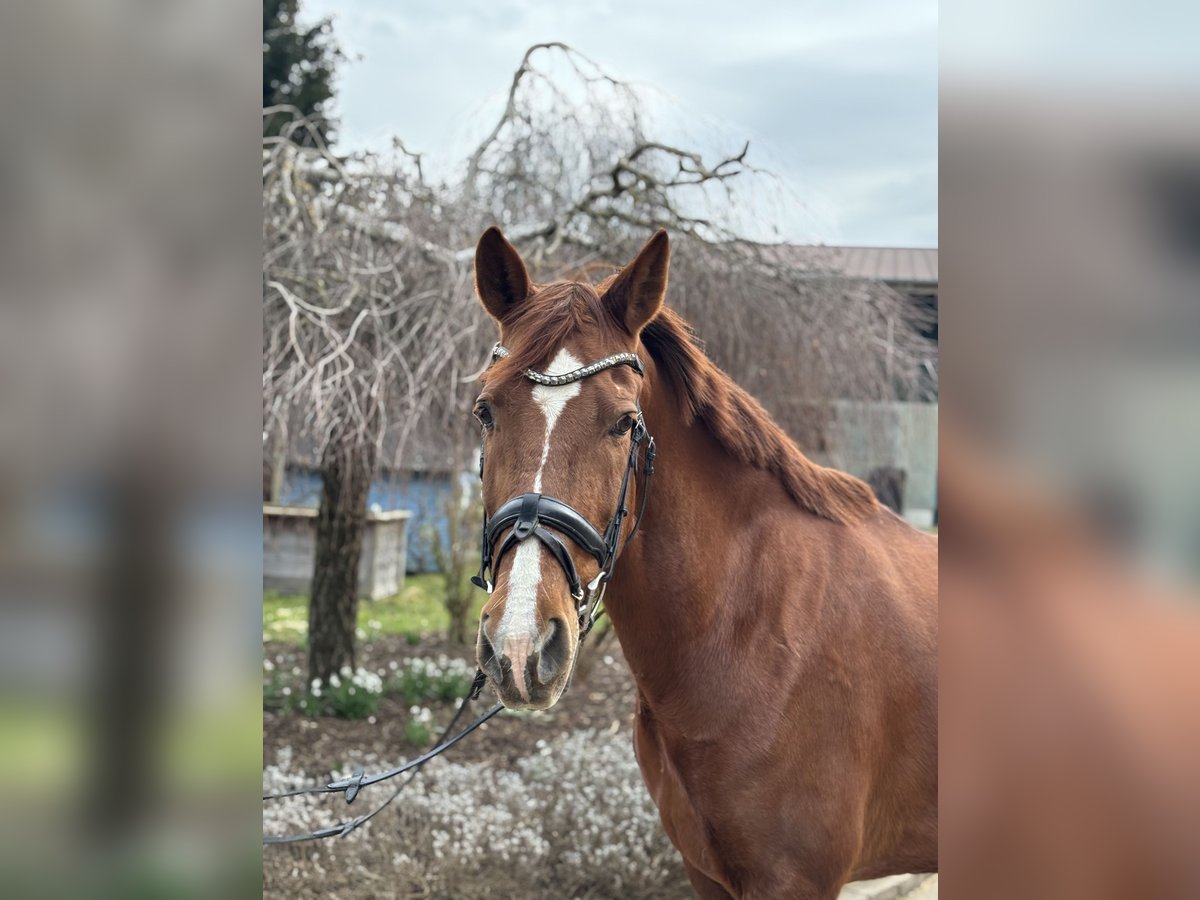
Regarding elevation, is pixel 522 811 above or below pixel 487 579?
below

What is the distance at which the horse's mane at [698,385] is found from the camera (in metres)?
1.83

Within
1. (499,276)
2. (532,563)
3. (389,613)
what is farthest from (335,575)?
(532,563)

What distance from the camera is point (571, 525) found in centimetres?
165

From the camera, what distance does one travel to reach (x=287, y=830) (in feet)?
12.2

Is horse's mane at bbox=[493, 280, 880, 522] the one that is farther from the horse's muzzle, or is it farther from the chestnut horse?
the horse's muzzle

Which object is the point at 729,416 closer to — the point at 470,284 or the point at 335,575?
the point at 470,284

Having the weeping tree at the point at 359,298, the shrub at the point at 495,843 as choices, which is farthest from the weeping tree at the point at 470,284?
the shrub at the point at 495,843

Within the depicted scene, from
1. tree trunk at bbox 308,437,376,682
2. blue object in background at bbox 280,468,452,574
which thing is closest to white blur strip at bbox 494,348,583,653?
blue object in background at bbox 280,468,452,574

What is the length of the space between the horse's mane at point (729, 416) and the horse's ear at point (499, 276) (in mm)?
335

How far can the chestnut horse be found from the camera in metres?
1.75

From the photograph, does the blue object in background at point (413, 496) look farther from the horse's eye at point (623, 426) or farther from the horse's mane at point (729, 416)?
the horse's eye at point (623, 426)
